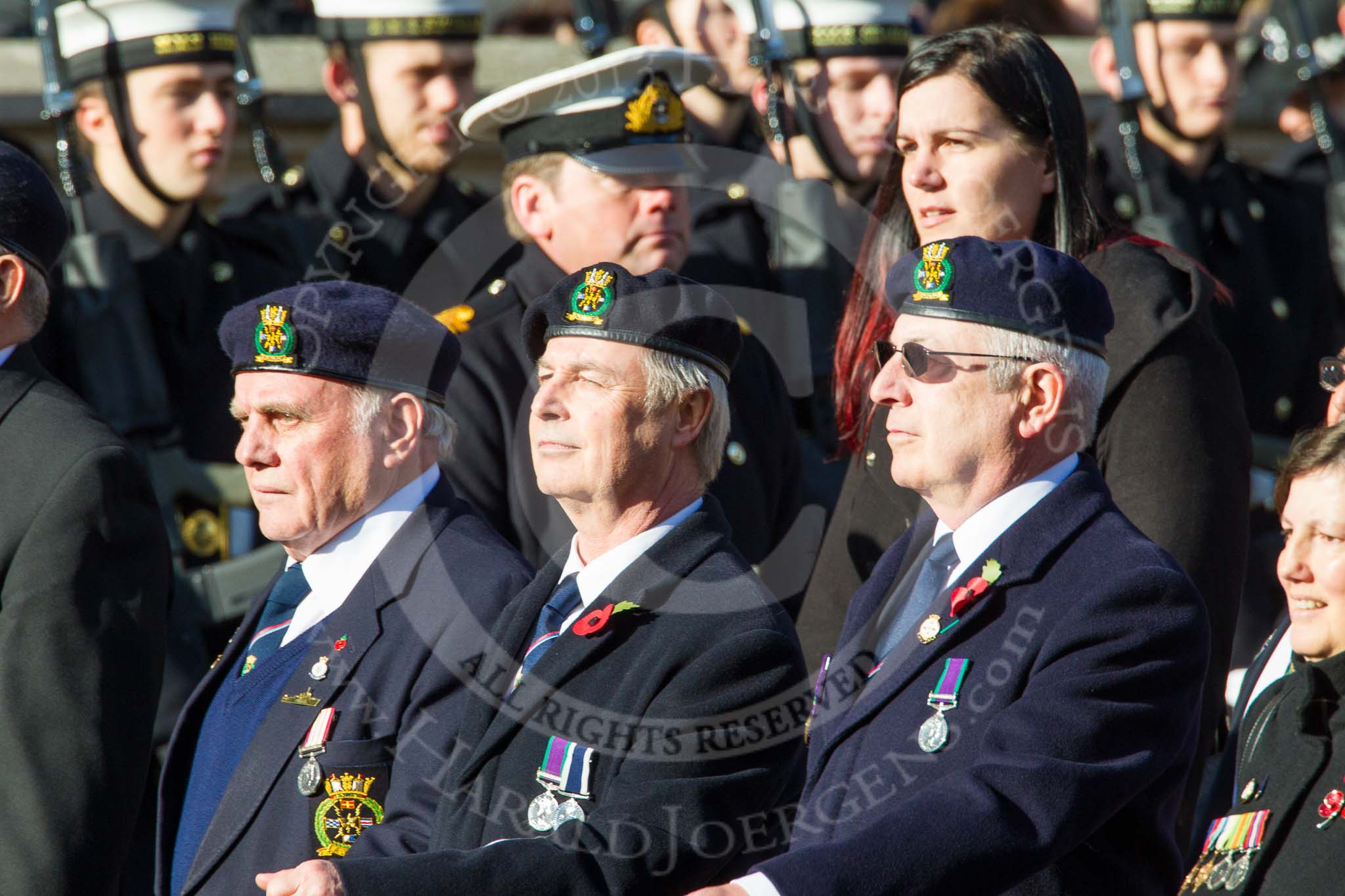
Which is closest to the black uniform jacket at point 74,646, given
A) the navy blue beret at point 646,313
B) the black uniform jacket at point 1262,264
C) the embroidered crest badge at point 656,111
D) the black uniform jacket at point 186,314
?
the navy blue beret at point 646,313

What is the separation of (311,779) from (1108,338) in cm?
155

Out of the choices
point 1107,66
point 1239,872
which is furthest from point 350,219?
point 1239,872

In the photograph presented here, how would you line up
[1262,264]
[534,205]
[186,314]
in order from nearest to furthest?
[534,205] → [186,314] → [1262,264]

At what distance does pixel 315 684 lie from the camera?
3602mm

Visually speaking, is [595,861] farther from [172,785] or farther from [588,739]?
[172,785]

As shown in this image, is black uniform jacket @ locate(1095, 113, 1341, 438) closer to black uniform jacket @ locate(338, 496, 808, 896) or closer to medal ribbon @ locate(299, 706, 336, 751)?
black uniform jacket @ locate(338, 496, 808, 896)

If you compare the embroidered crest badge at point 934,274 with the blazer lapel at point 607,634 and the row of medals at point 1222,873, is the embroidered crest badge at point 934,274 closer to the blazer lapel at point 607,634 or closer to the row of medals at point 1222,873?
the blazer lapel at point 607,634

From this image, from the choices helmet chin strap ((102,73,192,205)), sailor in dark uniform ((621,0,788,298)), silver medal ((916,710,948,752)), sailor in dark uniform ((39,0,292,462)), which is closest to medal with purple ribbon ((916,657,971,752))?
silver medal ((916,710,948,752))

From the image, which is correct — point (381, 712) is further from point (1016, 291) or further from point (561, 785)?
point (1016, 291)

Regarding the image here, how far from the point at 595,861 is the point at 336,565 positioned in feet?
3.21

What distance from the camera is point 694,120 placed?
6703mm

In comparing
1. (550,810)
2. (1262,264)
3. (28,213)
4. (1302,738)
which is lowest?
(1262,264)

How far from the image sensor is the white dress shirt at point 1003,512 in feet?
10.1

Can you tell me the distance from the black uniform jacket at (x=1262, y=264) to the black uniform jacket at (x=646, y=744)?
3150 millimetres
